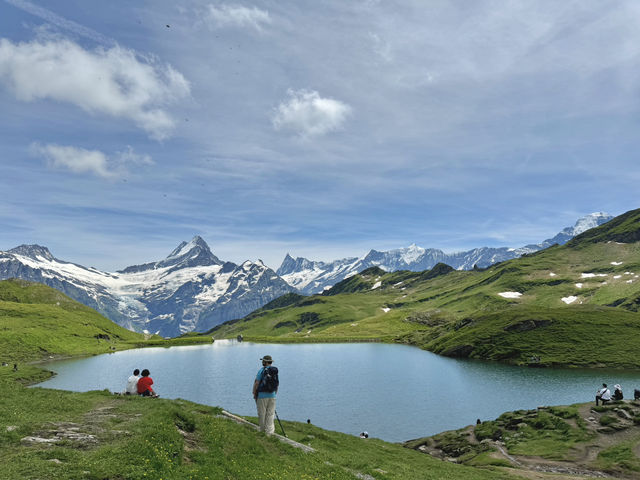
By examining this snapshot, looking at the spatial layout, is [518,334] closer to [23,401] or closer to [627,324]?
[627,324]

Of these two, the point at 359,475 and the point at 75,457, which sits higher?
the point at 75,457

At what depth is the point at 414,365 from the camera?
149 metres

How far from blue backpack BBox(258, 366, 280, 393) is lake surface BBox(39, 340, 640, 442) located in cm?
4534

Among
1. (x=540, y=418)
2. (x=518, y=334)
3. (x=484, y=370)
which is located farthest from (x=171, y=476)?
(x=518, y=334)

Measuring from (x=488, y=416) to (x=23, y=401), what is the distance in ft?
255

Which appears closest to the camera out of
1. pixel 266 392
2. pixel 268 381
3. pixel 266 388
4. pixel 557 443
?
pixel 266 388

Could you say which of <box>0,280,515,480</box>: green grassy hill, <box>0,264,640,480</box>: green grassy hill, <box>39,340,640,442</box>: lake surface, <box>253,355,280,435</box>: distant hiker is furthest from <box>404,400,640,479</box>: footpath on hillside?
<box>253,355,280,435</box>: distant hiker

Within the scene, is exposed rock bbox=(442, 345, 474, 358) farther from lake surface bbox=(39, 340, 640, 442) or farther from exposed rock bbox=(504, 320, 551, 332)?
exposed rock bbox=(504, 320, 551, 332)

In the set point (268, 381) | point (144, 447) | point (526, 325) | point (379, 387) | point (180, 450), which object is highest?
point (268, 381)

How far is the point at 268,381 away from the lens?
26.6 metres

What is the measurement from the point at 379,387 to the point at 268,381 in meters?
86.3

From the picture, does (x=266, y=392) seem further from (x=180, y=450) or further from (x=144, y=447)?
(x=144, y=447)

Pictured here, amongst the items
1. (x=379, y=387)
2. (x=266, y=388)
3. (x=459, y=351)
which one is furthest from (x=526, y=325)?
(x=266, y=388)

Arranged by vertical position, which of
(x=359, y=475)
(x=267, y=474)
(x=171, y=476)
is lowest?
(x=359, y=475)
